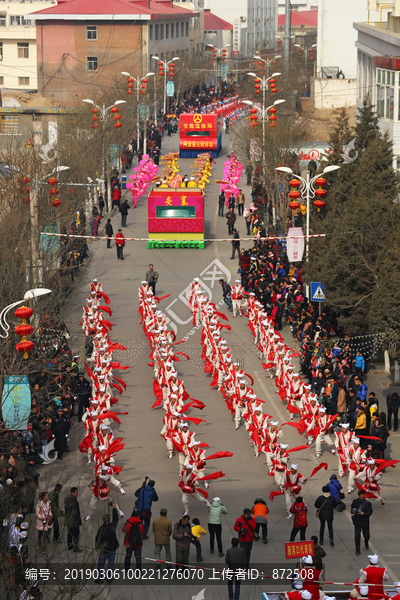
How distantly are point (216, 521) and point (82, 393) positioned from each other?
21.2ft

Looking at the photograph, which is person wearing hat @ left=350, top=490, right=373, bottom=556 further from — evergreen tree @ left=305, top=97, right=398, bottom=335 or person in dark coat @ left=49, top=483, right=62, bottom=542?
evergreen tree @ left=305, top=97, right=398, bottom=335

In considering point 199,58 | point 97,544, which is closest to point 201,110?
point 199,58

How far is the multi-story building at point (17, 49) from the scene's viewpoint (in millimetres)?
88188

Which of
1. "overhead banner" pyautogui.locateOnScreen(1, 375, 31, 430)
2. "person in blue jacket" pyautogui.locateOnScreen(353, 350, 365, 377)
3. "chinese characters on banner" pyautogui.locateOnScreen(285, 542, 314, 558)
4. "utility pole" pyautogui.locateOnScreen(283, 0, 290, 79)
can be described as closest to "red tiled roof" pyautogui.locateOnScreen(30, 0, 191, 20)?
"utility pole" pyautogui.locateOnScreen(283, 0, 290, 79)

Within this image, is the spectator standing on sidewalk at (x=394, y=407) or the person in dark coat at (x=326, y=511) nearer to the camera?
the person in dark coat at (x=326, y=511)

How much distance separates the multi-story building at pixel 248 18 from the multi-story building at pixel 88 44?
4424 cm

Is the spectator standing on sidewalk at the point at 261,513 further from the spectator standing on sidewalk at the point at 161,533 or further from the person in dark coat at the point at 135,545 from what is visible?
the person in dark coat at the point at 135,545

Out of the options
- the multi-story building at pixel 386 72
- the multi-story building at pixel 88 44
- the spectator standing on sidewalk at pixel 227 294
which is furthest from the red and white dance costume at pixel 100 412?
the multi-story building at pixel 88 44

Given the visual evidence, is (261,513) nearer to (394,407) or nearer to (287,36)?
(394,407)

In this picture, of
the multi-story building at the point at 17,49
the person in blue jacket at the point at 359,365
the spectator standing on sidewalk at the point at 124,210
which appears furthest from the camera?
the multi-story building at the point at 17,49

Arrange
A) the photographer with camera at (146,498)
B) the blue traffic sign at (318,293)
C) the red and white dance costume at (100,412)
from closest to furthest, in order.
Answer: the photographer with camera at (146,498), the red and white dance costume at (100,412), the blue traffic sign at (318,293)

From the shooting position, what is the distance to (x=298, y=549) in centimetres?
1293

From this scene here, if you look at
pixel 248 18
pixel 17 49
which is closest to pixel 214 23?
pixel 248 18

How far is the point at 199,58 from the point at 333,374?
8234 centimetres
